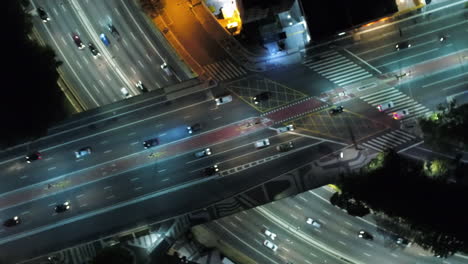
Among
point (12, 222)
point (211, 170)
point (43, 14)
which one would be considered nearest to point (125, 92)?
point (43, 14)

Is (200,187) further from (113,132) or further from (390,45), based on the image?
(390,45)

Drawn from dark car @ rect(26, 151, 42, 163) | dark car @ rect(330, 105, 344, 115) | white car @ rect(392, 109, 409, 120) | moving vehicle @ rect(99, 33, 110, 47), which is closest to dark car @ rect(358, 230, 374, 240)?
white car @ rect(392, 109, 409, 120)

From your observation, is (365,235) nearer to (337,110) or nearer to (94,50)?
(337,110)

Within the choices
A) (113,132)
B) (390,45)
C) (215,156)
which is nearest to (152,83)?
(113,132)

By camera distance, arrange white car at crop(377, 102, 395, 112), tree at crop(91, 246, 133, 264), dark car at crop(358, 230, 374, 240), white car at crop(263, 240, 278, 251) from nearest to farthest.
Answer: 1. tree at crop(91, 246, 133, 264)
2. dark car at crop(358, 230, 374, 240)
3. white car at crop(377, 102, 395, 112)
4. white car at crop(263, 240, 278, 251)

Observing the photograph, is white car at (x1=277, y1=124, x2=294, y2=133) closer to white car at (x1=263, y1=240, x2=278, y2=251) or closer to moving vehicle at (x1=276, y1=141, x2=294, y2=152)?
moving vehicle at (x1=276, y1=141, x2=294, y2=152)

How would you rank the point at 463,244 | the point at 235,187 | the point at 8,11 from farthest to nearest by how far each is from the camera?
the point at 235,187 → the point at 8,11 → the point at 463,244
